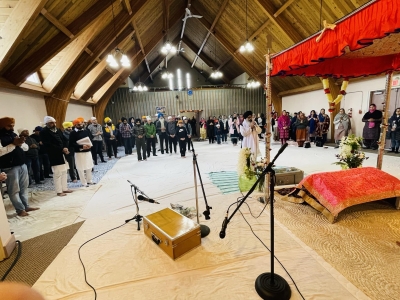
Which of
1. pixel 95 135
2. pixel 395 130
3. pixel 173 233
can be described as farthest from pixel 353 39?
pixel 95 135

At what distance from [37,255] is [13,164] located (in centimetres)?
160

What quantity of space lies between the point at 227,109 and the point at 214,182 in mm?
11500

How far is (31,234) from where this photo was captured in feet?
8.62

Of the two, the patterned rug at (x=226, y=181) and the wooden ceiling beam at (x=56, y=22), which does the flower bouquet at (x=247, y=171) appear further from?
the wooden ceiling beam at (x=56, y=22)

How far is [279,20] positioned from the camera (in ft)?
22.0

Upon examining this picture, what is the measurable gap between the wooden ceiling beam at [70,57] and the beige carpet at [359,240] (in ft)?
20.4

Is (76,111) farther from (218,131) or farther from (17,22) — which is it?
(218,131)

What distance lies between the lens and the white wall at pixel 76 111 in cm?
802

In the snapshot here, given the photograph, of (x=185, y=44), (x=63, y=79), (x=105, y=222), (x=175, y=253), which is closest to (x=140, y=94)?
(x=185, y=44)

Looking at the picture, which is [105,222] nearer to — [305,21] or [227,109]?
[305,21]

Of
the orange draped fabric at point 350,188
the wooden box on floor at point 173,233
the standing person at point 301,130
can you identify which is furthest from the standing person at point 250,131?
the standing person at point 301,130

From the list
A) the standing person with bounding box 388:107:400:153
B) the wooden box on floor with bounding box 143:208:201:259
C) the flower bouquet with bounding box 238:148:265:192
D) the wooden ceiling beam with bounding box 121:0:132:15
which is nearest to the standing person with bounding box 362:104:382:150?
the standing person with bounding box 388:107:400:153

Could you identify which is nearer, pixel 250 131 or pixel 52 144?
pixel 52 144

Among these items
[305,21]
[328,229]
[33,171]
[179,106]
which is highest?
Answer: [305,21]
